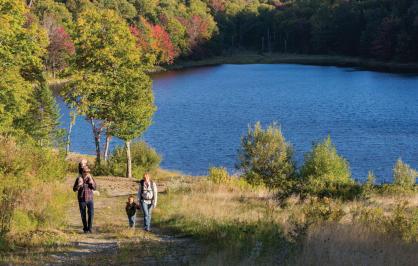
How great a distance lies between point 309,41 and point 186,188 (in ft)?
471

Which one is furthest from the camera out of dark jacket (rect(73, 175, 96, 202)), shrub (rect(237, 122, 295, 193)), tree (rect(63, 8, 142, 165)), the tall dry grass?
shrub (rect(237, 122, 295, 193))

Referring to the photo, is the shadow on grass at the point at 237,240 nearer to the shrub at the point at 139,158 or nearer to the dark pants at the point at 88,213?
the dark pants at the point at 88,213

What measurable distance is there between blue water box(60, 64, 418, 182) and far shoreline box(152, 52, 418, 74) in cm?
2144

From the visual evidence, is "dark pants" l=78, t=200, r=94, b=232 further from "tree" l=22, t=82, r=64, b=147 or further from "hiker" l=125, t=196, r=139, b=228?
"tree" l=22, t=82, r=64, b=147

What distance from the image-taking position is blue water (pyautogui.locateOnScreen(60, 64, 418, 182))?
49.3 metres

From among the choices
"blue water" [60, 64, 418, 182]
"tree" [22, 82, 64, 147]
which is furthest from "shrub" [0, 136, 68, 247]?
"blue water" [60, 64, 418, 182]

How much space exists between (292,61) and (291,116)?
85.6m

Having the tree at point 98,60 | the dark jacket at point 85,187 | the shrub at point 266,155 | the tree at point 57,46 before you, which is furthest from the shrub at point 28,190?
the tree at point 57,46

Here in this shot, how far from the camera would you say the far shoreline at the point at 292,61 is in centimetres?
12825

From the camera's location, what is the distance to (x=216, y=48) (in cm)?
15912

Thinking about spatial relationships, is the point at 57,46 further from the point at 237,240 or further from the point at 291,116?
the point at 237,240

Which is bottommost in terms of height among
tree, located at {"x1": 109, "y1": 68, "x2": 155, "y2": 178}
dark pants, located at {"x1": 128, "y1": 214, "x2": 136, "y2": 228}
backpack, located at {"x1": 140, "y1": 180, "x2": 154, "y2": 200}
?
dark pants, located at {"x1": 128, "y1": 214, "x2": 136, "y2": 228}

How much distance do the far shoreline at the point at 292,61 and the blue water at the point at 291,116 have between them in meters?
21.4

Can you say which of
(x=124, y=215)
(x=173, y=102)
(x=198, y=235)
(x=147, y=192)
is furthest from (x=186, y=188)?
(x=173, y=102)
